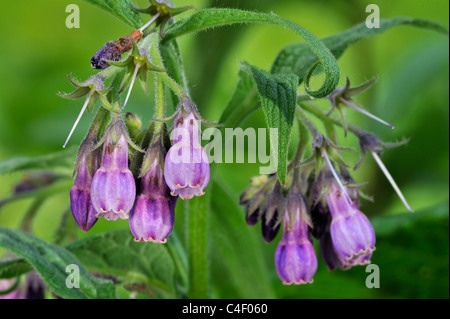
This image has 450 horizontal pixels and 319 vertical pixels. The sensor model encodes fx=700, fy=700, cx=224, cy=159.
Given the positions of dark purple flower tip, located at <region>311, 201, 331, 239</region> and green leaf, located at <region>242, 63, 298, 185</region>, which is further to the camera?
dark purple flower tip, located at <region>311, 201, 331, 239</region>

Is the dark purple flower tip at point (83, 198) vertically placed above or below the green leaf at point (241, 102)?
below

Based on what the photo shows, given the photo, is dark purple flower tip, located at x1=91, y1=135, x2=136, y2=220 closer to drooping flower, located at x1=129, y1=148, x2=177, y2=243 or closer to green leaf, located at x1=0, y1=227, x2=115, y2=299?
drooping flower, located at x1=129, y1=148, x2=177, y2=243

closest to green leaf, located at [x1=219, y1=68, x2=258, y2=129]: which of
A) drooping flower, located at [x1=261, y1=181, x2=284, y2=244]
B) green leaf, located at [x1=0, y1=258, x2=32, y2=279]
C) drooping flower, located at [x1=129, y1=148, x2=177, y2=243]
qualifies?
drooping flower, located at [x1=261, y1=181, x2=284, y2=244]

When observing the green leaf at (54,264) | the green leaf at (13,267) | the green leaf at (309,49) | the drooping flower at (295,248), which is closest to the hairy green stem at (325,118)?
the green leaf at (309,49)

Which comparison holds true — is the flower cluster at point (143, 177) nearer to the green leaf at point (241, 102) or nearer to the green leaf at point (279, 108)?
the green leaf at point (279, 108)

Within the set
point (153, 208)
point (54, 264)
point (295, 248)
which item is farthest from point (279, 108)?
point (54, 264)
